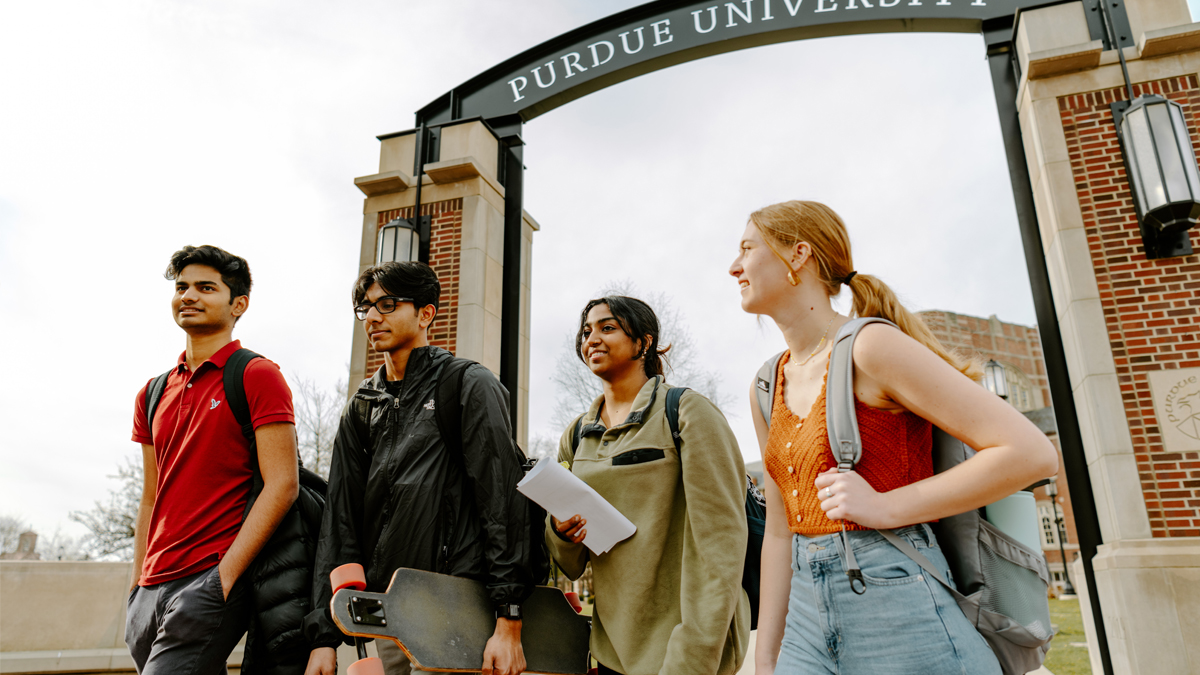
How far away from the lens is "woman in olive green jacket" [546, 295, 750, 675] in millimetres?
2254

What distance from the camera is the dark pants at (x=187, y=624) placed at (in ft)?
8.03

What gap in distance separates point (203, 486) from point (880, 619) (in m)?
2.38

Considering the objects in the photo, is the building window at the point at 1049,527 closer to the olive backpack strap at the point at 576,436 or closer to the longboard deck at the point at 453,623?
the olive backpack strap at the point at 576,436

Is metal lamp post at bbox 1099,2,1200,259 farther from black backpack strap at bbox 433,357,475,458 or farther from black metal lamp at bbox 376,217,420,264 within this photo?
black metal lamp at bbox 376,217,420,264

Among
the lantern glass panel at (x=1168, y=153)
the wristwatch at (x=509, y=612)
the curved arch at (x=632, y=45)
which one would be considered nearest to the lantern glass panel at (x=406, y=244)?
the curved arch at (x=632, y=45)

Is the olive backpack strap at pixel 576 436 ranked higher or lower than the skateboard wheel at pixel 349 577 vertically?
higher

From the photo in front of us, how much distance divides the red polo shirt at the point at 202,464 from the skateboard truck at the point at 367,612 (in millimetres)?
783

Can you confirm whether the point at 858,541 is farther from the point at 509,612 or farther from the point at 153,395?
the point at 153,395

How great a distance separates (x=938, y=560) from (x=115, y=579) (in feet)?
22.5

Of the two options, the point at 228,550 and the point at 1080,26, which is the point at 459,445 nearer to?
the point at 228,550

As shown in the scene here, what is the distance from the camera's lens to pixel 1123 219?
611cm

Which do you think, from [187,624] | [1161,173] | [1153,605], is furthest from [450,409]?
[1161,173]

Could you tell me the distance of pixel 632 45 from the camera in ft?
27.5

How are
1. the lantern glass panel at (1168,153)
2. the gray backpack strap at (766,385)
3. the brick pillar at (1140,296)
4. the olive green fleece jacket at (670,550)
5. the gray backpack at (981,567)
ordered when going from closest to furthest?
the gray backpack at (981,567)
the gray backpack strap at (766,385)
the olive green fleece jacket at (670,550)
the brick pillar at (1140,296)
the lantern glass panel at (1168,153)
